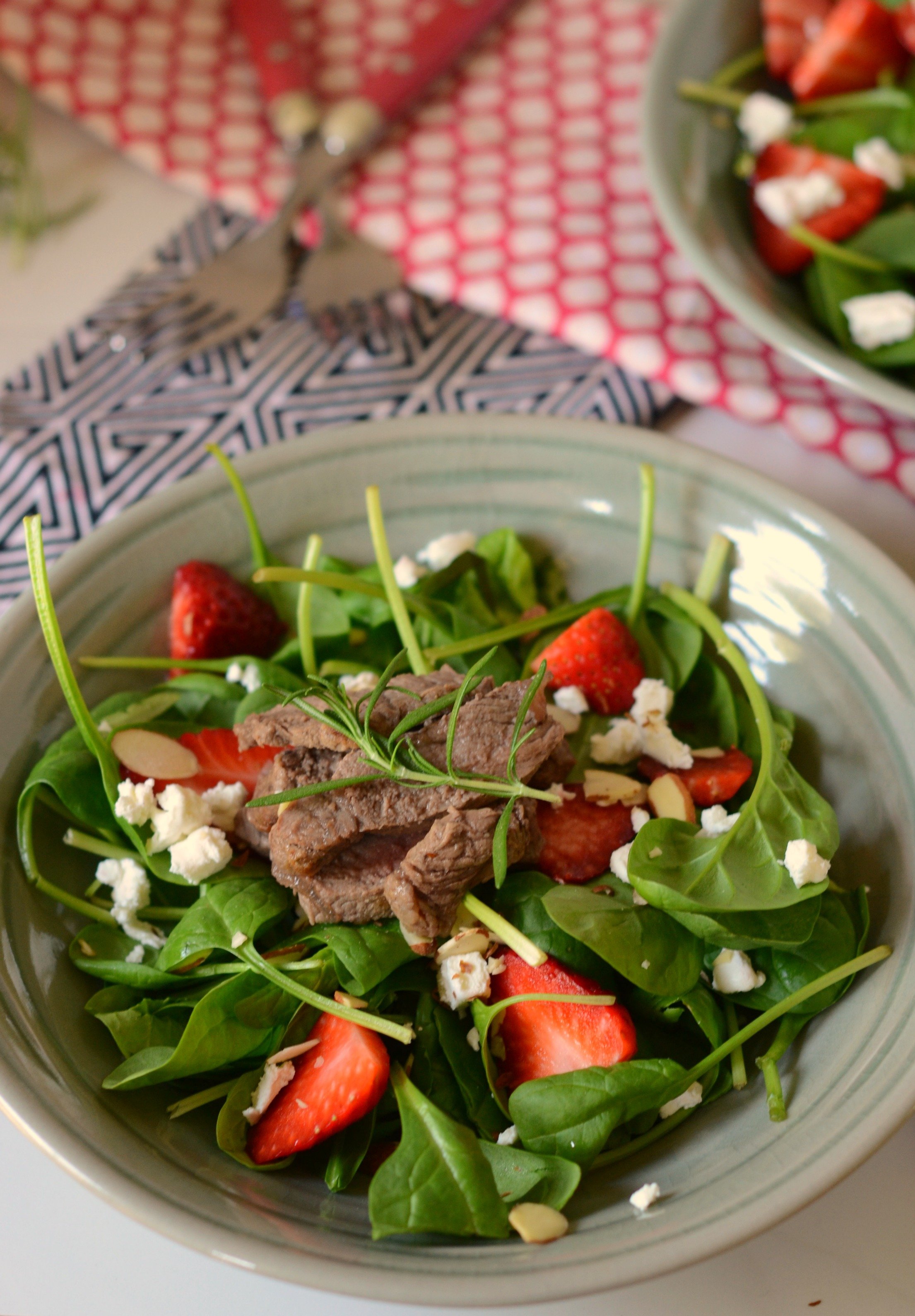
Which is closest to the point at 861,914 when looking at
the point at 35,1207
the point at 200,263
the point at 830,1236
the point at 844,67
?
the point at 830,1236

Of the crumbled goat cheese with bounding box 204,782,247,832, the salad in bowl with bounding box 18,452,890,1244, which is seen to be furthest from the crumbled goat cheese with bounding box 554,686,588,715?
the crumbled goat cheese with bounding box 204,782,247,832

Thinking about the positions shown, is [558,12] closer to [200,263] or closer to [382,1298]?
[200,263]

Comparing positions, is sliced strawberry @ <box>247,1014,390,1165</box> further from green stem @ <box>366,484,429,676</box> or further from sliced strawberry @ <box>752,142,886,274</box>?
sliced strawberry @ <box>752,142,886,274</box>

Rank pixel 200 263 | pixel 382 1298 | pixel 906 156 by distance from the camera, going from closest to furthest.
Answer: pixel 382 1298 → pixel 906 156 → pixel 200 263

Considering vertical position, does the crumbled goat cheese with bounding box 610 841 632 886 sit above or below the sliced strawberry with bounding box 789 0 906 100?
below

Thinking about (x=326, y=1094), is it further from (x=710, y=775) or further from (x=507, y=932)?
(x=710, y=775)

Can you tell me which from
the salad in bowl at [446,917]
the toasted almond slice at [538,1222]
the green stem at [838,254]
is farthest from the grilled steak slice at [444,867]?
the green stem at [838,254]
